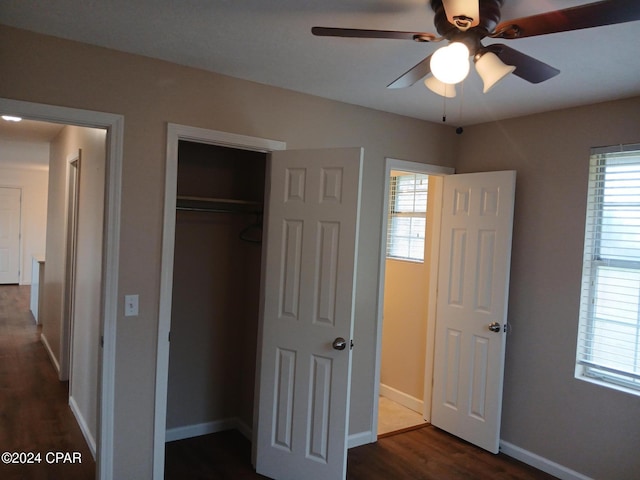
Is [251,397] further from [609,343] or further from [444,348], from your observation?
[609,343]

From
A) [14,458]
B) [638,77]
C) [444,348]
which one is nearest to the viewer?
[638,77]

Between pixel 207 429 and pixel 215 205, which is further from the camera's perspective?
pixel 207 429

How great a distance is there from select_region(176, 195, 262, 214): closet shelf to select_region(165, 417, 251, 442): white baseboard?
5.35 ft

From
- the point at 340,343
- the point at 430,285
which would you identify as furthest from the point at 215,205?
the point at 430,285

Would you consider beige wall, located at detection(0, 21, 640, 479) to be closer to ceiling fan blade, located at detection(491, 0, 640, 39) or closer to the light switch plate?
the light switch plate

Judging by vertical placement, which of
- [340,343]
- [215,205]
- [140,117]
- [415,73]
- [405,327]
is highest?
[415,73]

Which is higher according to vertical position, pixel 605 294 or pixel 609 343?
pixel 605 294

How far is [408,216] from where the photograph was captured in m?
4.26

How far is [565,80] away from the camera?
251 cm

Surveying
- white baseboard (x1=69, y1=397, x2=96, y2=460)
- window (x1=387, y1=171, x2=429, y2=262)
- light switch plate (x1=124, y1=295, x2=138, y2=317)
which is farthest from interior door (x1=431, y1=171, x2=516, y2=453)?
white baseboard (x1=69, y1=397, x2=96, y2=460)

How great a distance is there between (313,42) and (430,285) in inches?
92.6

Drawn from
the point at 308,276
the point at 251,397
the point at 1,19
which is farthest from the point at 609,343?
the point at 1,19

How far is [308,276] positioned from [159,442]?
1255 mm

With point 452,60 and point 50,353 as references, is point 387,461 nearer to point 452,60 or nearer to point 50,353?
point 452,60
